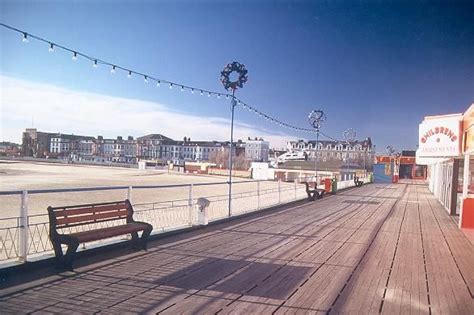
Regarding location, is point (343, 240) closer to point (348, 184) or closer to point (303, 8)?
point (303, 8)

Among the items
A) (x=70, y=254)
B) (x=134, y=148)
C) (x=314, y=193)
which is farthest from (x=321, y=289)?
(x=134, y=148)

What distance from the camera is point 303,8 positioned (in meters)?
8.98

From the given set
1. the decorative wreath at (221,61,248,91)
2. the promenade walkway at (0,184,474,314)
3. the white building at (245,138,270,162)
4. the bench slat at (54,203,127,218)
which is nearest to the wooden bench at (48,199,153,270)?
the bench slat at (54,203,127,218)

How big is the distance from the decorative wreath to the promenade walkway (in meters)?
4.21

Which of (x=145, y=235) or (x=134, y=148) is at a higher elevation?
(x=134, y=148)

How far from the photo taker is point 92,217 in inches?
207

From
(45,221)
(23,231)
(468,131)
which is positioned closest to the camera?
(23,231)

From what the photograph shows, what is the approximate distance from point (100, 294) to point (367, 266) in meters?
3.86

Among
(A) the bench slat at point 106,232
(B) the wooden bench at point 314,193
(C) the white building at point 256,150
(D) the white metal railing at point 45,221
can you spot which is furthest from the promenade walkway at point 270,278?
(C) the white building at point 256,150

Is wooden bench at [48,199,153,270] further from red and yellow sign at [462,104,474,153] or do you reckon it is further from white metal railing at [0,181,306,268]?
red and yellow sign at [462,104,474,153]

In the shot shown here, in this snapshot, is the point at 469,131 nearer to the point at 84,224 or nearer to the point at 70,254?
the point at 84,224

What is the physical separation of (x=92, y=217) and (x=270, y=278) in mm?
2638

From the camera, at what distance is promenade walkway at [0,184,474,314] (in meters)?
3.86

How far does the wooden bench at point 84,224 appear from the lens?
15.2ft
